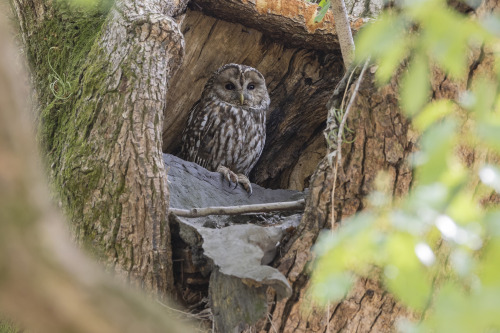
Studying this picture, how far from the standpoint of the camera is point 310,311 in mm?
2143

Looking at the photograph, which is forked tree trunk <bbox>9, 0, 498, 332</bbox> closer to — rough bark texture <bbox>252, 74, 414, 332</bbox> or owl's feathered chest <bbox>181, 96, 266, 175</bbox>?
rough bark texture <bbox>252, 74, 414, 332</bbox>

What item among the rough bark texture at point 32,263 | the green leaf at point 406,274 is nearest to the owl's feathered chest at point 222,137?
the green leaf at point 406,274

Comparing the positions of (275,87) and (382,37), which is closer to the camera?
(382,37)

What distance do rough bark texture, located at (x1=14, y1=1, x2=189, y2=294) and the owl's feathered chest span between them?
196 cm

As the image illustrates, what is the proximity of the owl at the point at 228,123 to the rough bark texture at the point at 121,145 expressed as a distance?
197 centimetres

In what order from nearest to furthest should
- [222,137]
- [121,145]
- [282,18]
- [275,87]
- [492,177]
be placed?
1. [492,177]
2. [121,145]
3. [282,18]
4. [222,137]
5. [275,87]

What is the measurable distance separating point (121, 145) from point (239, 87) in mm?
2542

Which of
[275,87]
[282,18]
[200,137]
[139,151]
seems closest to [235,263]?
[139,151]

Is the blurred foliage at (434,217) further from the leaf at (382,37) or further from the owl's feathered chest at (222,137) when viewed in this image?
the owl's feathered chest at (222,137)

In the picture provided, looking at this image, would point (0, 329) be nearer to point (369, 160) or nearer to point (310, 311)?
point (310, 311)

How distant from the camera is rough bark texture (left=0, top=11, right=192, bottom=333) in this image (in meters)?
0.65

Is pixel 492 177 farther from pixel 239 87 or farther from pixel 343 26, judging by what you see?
pixel 239 87

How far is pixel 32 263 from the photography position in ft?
2.22

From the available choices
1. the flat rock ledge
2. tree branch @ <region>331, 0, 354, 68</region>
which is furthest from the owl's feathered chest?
tree branch @ <region>331, 0, 354, 68</region>
